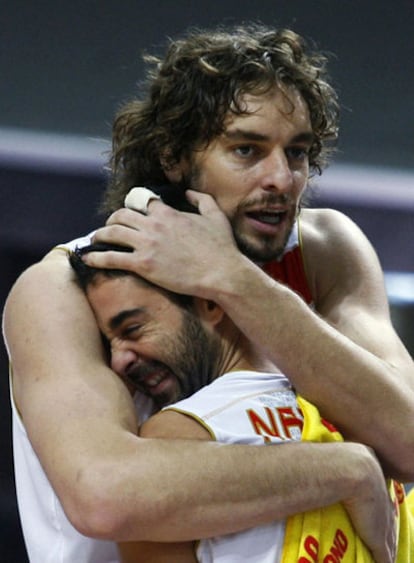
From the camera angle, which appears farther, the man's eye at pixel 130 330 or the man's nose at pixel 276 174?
the man's nose at pixel 276 174

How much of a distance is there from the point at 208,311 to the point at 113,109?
2.00 m

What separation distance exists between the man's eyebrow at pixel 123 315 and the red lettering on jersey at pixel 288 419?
0.88ft

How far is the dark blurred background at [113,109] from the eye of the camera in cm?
352

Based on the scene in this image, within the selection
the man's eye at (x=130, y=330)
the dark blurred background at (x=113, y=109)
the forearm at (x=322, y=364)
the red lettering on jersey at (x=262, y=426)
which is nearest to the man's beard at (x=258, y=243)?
the forearm at (x=322, y=364)

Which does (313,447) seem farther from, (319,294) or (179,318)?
(319,294)

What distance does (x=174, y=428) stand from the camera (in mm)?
1733

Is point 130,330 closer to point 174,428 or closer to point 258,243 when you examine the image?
point 174,428

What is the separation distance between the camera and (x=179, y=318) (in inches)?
75.2

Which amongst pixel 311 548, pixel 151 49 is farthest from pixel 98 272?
pixel 151 49

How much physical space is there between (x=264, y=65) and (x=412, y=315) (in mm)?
1665

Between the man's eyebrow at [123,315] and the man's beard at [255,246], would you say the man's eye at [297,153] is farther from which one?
the man's eyebrow at [123,315]

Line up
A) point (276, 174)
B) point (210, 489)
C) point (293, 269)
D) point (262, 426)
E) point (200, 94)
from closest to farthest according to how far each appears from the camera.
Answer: point (210, 489), point (262, 426), point (276, 174), point (200, 94), point (293, 269)

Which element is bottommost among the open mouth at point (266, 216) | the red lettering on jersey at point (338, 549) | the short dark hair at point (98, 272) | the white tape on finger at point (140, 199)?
the red lettering on jersey at point (338, 549)

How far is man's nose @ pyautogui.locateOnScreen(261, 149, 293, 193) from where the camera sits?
213 centimetres
